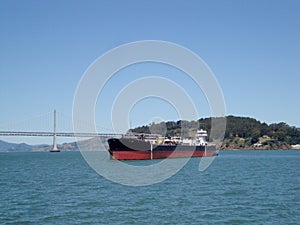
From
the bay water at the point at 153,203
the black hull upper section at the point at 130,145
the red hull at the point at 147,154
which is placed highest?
the black hull upper section at the point at 130,145

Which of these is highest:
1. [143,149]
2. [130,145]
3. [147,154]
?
[130,145]

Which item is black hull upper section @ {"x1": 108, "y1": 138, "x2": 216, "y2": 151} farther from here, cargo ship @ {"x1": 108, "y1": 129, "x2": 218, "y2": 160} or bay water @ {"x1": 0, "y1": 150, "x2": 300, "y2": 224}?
bay water @ {"x1": 0, "y1": 150, "x2": 300, "y2": 224}

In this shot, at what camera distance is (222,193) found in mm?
29391

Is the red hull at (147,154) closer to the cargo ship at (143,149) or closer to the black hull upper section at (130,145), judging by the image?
the cargo ship at (143,149)

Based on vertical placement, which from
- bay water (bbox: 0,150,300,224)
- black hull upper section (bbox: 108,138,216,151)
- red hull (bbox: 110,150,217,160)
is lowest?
bay water (bbox: 0,150,300,224)

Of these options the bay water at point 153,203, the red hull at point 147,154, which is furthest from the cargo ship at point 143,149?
the bay water at point 153,203

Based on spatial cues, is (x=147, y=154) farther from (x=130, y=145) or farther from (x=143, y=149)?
(x=130, y=145)

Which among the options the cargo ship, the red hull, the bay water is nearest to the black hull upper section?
the cargo ship

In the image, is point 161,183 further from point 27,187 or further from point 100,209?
point 100,209

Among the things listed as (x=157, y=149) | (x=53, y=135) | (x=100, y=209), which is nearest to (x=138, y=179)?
(x=100, y=209)

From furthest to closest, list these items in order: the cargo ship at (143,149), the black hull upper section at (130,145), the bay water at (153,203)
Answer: the cargo ship at (143,149), the black hull upper section at (130,145), the bay water at (153,203)

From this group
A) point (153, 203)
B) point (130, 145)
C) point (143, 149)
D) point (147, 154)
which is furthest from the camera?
point (147, 154)

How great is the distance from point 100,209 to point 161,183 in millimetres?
13659

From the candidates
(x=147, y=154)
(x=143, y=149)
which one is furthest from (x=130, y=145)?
(x=147, y=154)
